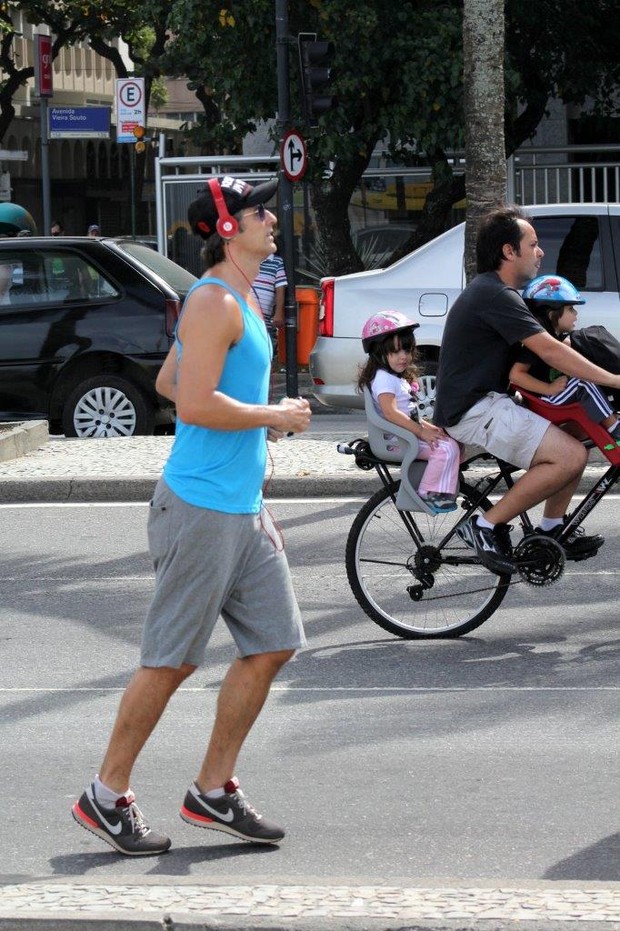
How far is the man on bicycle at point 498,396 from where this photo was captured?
258 inches

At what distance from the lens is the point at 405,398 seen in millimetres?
6777

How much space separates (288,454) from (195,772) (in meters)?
6.68

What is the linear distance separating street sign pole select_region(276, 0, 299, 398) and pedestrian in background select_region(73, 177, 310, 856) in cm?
1031

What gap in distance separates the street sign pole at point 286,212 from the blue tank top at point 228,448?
33.9ft

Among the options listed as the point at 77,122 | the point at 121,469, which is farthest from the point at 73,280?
the point at 77,122

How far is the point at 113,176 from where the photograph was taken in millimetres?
56031

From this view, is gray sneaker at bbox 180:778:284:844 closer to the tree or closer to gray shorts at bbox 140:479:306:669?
gray shorts at bbox 140:479:306:669

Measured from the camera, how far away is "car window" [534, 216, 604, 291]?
40.7 ft

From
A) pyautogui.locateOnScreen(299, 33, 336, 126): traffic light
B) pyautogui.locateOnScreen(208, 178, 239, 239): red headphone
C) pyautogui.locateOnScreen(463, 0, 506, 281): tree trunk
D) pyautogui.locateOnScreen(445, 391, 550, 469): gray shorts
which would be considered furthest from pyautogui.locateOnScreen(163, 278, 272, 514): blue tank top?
pyautogui.locateOnScreen(299, 33, 336, 126): traffic light

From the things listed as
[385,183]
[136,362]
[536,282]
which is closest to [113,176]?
[385,183]

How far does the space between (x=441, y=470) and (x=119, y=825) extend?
267 cm

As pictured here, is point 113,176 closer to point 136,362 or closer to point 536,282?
point 136,362

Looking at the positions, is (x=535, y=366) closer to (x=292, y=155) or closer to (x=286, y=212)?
(x=286, y=212)

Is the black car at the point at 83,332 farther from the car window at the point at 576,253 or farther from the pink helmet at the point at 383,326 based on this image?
the pink helmet at the point at 383,326
